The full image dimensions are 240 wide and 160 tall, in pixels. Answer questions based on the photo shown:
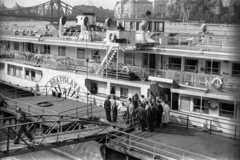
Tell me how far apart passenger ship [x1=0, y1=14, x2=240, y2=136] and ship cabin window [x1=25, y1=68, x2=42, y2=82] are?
5cm

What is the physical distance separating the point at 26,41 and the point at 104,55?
30.1ft

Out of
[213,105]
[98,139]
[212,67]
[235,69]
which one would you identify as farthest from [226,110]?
[98,139]

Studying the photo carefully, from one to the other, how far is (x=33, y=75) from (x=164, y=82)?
11.7 meters

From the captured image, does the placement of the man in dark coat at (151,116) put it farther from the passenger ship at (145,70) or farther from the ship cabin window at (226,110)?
the ship cabin window at (226,110)

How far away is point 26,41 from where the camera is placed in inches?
1085

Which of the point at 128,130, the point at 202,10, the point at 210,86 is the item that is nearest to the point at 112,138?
the point at 128,130

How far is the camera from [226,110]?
590 inches

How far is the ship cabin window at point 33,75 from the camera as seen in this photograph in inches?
945

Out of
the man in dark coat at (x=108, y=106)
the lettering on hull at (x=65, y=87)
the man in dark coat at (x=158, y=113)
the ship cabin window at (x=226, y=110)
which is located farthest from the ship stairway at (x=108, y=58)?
the ship cabin window at (x=226, y=110)

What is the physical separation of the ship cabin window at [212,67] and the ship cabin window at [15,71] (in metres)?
15.2

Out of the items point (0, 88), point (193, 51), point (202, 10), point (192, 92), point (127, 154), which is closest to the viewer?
point (127, 154)

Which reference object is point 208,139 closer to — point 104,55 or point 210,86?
point 210,86

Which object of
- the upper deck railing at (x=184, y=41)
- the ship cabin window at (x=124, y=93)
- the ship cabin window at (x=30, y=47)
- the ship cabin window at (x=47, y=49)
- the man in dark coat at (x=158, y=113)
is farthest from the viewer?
the ship cabin window at (x=30, y=47)

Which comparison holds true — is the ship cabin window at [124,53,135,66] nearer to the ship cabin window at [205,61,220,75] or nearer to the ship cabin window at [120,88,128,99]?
the ship cabin window at [120,88,128,99]
